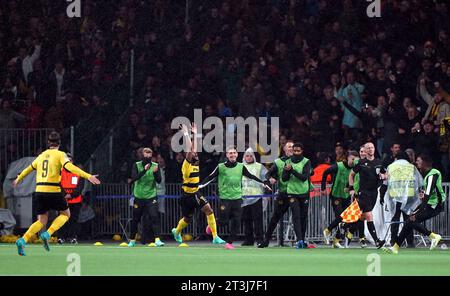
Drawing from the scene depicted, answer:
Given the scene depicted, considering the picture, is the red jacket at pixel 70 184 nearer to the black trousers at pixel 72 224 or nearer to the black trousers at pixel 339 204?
the black trousers at pixel 72 224

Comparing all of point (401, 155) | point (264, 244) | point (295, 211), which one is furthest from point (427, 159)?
point (264, 244)

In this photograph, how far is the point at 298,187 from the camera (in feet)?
86.8

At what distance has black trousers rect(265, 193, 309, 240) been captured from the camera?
2634cm

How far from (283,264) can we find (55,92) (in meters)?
14.8

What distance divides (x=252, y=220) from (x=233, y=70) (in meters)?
5.76

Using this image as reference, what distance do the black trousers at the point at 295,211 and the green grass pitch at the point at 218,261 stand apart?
22.4 inches

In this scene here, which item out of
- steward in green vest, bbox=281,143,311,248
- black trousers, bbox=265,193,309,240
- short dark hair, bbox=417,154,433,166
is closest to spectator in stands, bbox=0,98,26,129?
black trousers, bbox=265,193,309,240

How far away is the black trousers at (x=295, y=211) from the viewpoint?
26344 millimetres

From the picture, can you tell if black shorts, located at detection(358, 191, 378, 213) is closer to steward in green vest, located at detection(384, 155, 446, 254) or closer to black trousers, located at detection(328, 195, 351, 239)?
steward in green vest, located at detection(384, 155, 446, 254)

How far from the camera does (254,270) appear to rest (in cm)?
1908

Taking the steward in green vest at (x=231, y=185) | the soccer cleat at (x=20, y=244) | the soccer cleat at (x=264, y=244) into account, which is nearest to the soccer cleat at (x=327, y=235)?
the soccer cleat at (x=264, y=244)

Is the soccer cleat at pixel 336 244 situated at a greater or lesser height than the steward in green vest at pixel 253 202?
lesser
